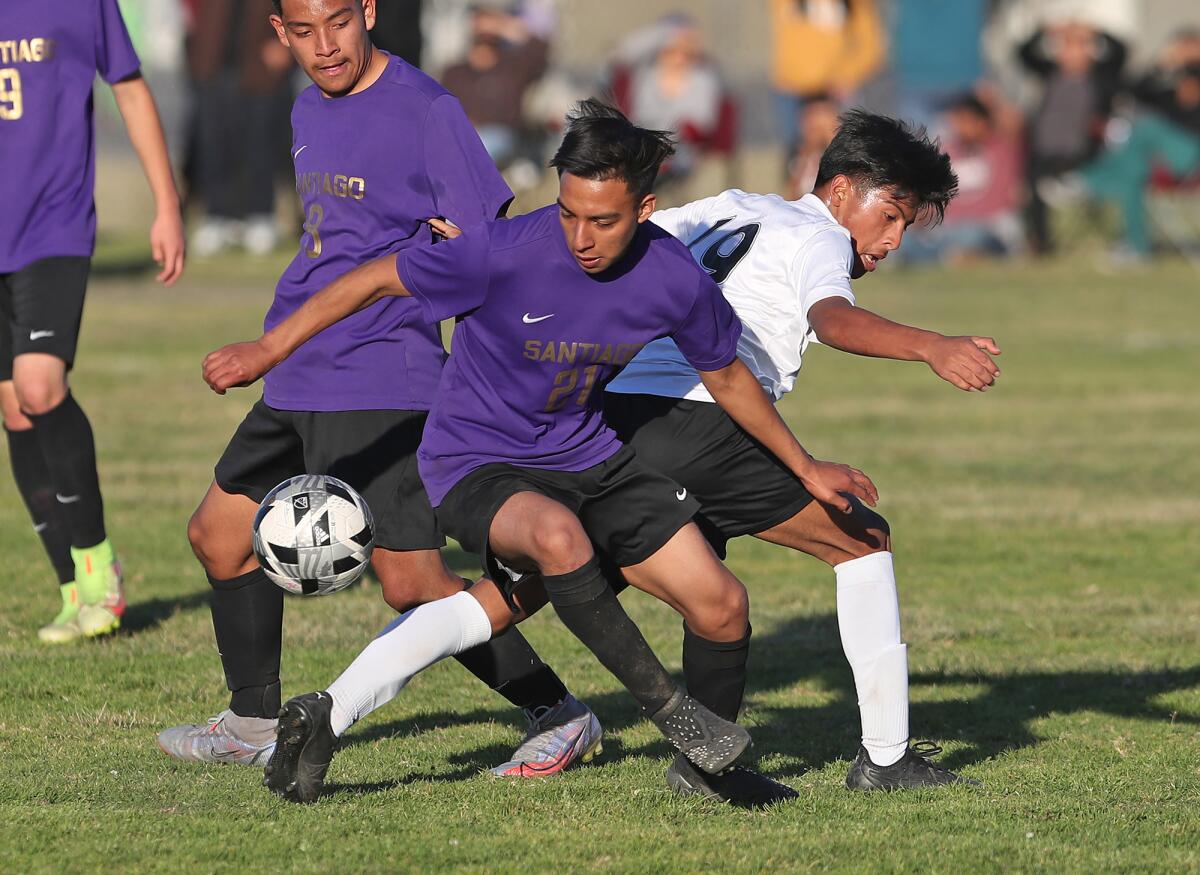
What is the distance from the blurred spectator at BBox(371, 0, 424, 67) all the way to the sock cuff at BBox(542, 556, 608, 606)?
473 inches

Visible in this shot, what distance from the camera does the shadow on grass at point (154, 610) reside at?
7.41 metres

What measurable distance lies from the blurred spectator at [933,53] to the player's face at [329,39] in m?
18.5

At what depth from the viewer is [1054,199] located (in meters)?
25.2

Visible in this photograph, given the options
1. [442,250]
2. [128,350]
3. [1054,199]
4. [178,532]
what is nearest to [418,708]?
[442,250]

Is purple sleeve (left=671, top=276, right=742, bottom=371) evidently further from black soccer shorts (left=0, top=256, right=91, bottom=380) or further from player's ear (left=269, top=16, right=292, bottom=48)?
black soccer shorts (left=0, top=256, right=91, bottom=380)

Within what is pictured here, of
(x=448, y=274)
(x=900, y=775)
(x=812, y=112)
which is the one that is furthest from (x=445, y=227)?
(x=812, y=112)

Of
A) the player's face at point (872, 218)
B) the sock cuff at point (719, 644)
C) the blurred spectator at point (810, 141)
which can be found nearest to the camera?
the sock cuff at point (719, 644)

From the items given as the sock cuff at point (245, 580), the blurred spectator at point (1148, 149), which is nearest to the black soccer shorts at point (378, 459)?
the sock cuff at point (245, 580)

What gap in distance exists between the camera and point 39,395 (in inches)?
269

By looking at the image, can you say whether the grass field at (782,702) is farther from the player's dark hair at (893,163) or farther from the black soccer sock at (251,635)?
the player's dark hair at (893,163)

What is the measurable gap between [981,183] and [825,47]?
2.43m

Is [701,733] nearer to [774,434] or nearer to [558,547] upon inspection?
[558,547]

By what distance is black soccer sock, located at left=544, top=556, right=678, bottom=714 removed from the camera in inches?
192

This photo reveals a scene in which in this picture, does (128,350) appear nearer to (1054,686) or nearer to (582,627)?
(1054,686)
